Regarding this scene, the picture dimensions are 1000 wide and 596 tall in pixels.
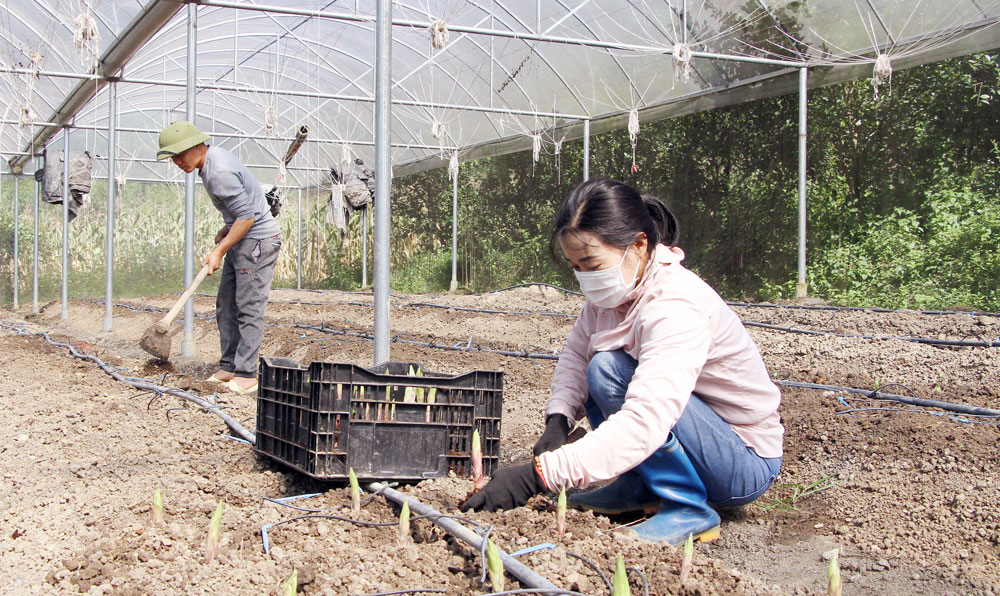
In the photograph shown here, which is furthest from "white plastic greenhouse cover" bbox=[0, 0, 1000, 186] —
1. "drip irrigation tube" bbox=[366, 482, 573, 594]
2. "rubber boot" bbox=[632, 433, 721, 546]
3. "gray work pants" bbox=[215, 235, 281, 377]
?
"rubber boot" bbox=[632, 433, 721, 546]

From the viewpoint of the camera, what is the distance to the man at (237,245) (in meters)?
4.46

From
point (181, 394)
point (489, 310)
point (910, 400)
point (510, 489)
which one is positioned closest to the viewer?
point (510, 489)

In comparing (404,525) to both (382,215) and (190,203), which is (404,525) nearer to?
(382,215)

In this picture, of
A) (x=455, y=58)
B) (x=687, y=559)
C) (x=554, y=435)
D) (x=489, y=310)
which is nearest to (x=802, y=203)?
(x=489, y=310)

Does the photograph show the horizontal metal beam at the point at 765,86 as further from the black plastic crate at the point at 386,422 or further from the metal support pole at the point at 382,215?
the black plastic crate at the point at 386,422

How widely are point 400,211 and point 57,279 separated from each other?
289 inches

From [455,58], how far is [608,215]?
10.5m

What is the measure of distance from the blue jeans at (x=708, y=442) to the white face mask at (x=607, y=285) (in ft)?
0.54

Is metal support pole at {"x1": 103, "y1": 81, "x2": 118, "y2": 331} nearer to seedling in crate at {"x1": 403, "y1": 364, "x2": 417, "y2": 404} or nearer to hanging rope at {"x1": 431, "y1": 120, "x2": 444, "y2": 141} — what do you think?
hanging rope at {"x1": 431, "y1": 120, "x2": 444, "y2": 141}

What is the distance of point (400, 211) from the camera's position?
17.9 metres

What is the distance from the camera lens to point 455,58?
12.1 meters

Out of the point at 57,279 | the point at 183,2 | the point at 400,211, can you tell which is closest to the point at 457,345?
the point at 183,2

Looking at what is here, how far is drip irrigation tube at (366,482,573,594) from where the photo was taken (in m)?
1.67

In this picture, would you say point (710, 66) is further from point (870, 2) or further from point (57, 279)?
point (57, 279)
